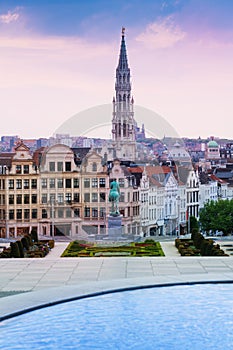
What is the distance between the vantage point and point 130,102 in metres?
79.2

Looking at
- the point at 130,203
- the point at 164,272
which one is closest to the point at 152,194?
the point at 130,203

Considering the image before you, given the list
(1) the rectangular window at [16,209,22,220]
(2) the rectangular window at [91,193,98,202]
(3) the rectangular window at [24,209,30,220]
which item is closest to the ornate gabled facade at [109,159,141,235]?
(2) the rectangular window at [91,193,98,202]

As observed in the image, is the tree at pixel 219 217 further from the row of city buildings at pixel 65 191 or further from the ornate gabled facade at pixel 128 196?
the ornate gabled facade at pixel 128 196

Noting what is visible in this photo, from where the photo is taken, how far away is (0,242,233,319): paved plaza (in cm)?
1964

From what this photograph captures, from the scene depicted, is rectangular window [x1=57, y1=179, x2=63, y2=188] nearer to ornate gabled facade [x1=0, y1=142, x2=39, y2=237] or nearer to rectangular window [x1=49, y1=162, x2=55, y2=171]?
rectangular window [x1=49, y1=162, x2=55, y2=171]

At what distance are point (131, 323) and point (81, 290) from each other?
3769mm

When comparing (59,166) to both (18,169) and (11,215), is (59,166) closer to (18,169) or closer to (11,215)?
(18,169)

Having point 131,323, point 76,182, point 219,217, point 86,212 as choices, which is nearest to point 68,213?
point 86,212

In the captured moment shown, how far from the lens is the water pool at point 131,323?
1503 cm

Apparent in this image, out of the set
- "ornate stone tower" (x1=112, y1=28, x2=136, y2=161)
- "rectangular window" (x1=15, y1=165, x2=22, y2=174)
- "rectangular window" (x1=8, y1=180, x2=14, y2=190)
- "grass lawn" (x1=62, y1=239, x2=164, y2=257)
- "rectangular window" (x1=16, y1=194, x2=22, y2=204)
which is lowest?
"grass lawn" (x1=62, y1=239, x2=164, y2=257)

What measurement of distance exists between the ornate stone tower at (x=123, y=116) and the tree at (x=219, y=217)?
848 centimetres

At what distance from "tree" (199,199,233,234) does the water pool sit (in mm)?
42722

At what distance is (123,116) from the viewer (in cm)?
7125

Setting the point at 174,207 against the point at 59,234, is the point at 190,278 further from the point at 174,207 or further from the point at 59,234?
the point at 174,207
